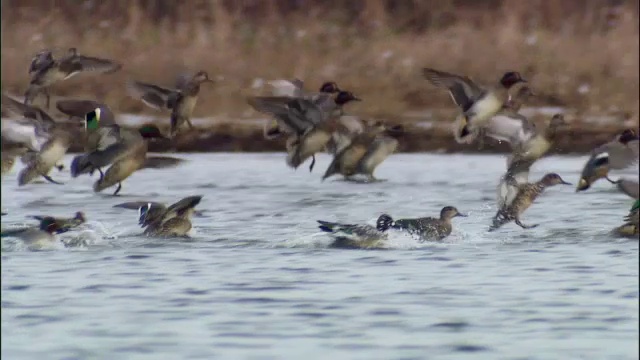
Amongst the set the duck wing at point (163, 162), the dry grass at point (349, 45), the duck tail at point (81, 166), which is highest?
the dry grass at point (349, 45)

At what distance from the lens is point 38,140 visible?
14.1m

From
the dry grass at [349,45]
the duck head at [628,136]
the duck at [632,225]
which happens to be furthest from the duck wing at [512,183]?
the dry grass at [349,45]

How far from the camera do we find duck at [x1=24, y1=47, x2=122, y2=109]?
15.3m

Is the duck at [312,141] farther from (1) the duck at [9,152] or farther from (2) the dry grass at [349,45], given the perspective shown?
(2) the dry grass at [349,45]

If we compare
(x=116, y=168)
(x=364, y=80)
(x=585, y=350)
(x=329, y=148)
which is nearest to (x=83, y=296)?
(x=585, y=350)

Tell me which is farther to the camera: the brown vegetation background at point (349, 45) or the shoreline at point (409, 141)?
the brown vegetation background at point (349, 45)

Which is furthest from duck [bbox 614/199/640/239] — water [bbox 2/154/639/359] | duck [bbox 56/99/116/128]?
duck [bbox 56/99/116/128]

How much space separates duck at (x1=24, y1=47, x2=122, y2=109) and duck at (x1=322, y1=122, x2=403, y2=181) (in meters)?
2.31

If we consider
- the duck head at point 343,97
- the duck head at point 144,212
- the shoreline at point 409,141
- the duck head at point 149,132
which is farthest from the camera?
the shoreline at point 409,141

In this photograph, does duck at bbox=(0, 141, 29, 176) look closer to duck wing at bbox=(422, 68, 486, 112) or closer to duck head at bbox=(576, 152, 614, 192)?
duck wing at bbox=(422, 68, 486, 112)

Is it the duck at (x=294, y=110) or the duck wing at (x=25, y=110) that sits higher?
the duck at (x=294, y=110)

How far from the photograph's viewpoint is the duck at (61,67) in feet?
50.1

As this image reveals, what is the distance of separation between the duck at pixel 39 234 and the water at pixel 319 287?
0.50 feet

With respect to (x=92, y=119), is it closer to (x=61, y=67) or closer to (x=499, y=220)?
(x=61, y=67)
